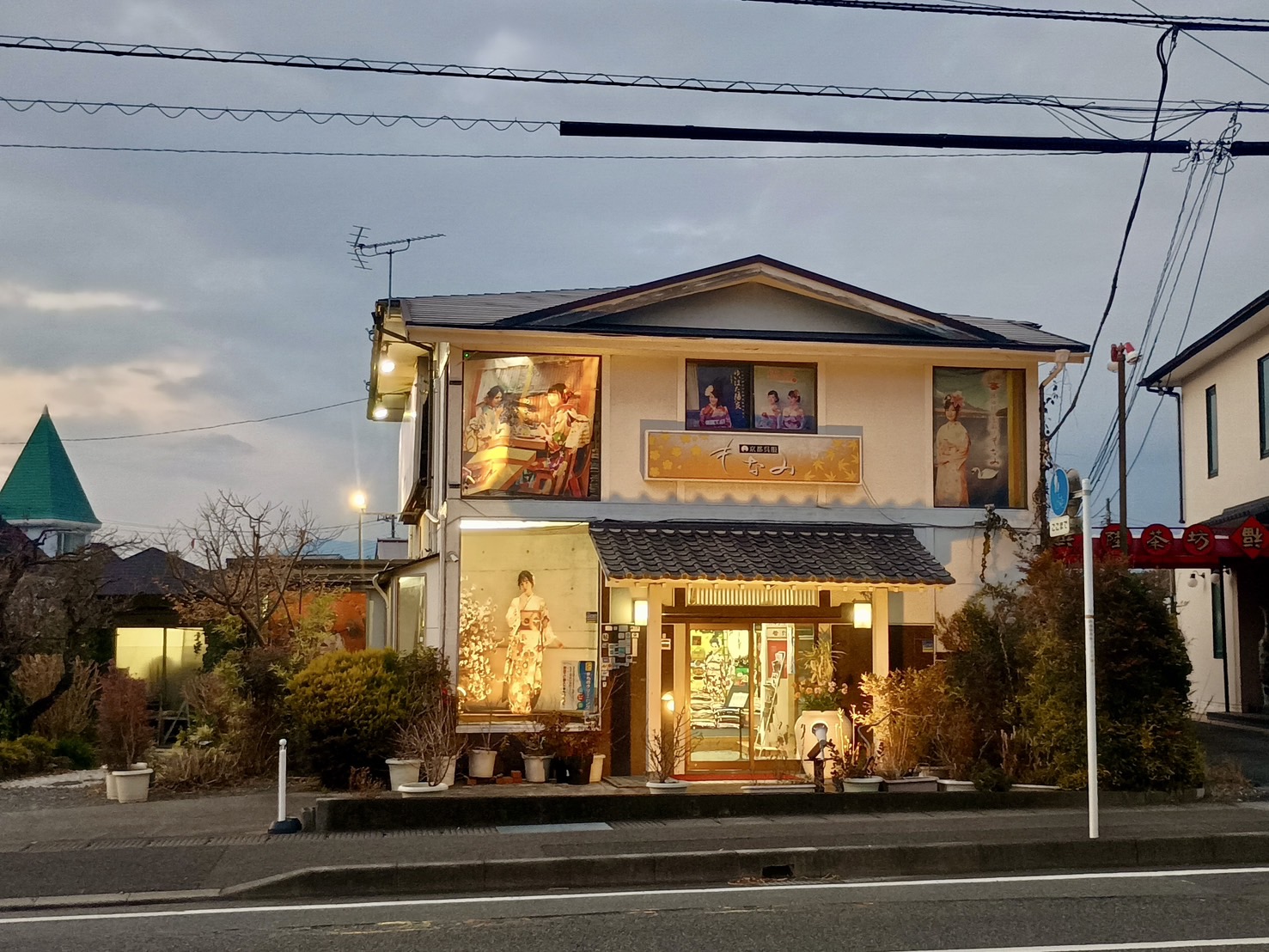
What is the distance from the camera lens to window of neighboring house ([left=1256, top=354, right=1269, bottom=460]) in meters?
26.0

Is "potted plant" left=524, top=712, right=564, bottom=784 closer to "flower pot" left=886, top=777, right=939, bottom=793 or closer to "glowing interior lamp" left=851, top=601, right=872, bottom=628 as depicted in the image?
"flower pot" left=886, top=777, right=939, bottom=793

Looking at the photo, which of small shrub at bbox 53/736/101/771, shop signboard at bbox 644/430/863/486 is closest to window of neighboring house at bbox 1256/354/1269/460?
shop signboard at bbox 644/430/863/486

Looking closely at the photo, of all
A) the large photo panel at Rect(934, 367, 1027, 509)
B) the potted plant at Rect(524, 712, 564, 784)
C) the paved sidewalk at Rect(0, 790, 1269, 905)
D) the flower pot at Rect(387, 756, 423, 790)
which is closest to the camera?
the paved sidewalk at Rect(0, 790, 1269, 905)

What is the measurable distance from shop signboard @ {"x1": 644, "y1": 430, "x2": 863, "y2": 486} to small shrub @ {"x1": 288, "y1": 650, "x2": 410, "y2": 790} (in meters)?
4.67

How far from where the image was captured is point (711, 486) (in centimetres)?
1844

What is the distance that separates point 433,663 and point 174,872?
598 centimetres

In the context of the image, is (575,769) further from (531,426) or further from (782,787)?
(531,426)

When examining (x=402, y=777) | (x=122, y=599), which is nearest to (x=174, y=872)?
(x=402, y=777)

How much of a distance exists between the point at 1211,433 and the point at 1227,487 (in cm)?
178

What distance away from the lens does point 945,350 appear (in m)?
18.5

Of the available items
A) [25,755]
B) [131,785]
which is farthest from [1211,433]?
[25,755]

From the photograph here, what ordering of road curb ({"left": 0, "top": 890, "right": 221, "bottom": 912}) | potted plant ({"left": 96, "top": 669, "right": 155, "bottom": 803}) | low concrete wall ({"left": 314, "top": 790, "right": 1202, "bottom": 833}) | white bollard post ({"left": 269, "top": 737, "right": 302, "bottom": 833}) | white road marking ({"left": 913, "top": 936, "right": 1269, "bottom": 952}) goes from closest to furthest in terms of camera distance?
white road marking ({"left": 913, "top": 936, "right": 1269, "bottom": 952})
road curb ({"left": 0, "top": 890, "right": 221, "bottom": 912})
white bollard post ({"left": 269, "top": 737, "right": 302, "bottom": 833})
low concrete wall ({"left": 314, "top": 790, "right": 1202, "bottom": 833})
potted plant ({"left": 96, "top": 669, "right": 155, "bottom": 803})

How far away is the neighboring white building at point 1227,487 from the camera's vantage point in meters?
26.2

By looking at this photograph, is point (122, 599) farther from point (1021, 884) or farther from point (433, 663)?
point (1021, 884)
